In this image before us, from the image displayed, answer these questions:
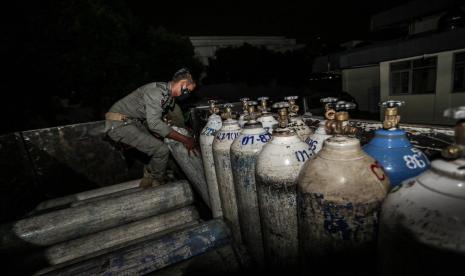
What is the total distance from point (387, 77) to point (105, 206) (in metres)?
16.4

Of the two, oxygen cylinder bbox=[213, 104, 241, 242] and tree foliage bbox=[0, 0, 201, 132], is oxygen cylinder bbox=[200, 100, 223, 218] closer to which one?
Result: oxygen cylinder bbox=[213, 104, 241, 242]

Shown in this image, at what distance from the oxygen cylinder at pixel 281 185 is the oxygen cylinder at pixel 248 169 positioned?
0.28 meters

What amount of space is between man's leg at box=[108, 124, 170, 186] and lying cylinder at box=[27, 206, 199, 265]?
3.39 feet

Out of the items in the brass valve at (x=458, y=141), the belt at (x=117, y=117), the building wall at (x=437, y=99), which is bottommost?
the building wall at (x=437, y=99)

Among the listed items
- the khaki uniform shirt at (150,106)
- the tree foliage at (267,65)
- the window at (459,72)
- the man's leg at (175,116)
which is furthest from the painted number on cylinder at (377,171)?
the tree foliage at (267,65)

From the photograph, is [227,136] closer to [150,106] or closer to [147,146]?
[150,106]

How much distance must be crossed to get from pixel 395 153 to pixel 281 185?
0.77m

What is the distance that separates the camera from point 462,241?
85cm

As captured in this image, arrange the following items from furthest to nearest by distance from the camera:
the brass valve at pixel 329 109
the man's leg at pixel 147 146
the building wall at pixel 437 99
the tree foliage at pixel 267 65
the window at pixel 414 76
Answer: the tree foliage at pixel 267 65 < the window at pixel 414 76 < the building wall at pixel 437 99 < the man's leg at pixel 147 146 < the brass valve at pixel 329 109

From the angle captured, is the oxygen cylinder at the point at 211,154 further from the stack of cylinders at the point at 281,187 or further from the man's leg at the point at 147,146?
the man's leg at the point at 147,146

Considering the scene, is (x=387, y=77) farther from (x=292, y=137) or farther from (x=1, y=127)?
(x=1, y=127)

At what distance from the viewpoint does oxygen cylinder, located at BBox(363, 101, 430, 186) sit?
58.8 inches

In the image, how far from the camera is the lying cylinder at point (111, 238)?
2.86 meters

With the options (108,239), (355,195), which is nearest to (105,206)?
(108,239)
